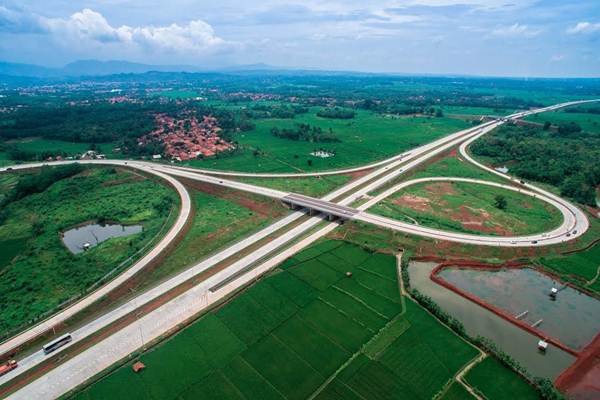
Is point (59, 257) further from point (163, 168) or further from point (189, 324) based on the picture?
point (163, 168)

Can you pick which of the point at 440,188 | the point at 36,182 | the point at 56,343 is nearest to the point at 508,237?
the point at 440,188

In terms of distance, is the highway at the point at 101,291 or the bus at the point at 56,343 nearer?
the bus at the point at 56,343

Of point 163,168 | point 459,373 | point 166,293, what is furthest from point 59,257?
point 459,373

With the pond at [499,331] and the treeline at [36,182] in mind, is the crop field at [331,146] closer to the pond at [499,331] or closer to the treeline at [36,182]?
the treeline at [36,182]

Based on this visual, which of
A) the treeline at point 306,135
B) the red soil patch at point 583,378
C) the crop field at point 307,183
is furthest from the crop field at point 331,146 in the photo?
the red soil patch at point 583,378

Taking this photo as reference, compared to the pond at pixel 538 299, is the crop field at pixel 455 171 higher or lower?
higher

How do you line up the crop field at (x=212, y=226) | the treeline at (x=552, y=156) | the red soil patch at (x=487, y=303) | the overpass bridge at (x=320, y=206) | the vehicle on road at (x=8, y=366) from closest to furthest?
the vehicle on road at (x=8, y=366), the red soil patch at (x=487, y=303), the crop field at (x=212, y=226), the overpass bridge at (x=320, y=206), the treeline at (x=552, y=156)
